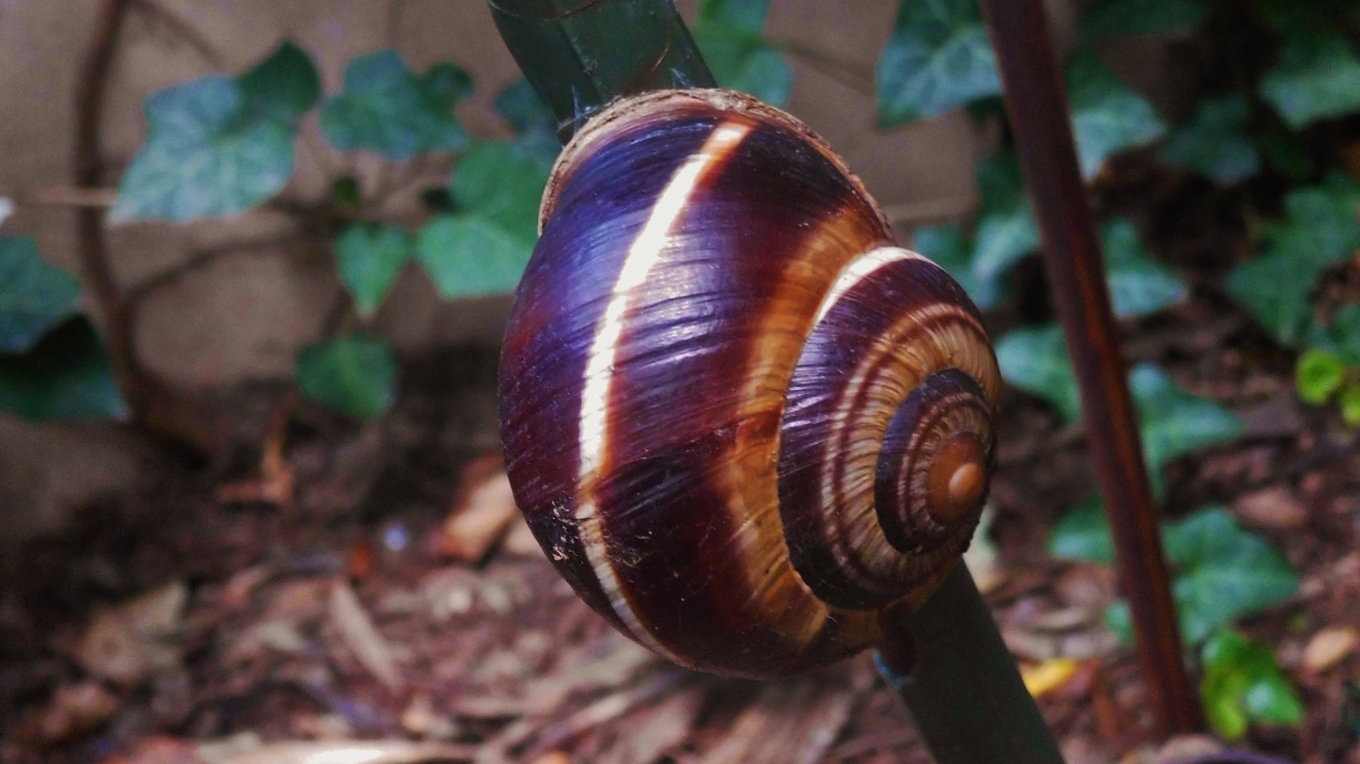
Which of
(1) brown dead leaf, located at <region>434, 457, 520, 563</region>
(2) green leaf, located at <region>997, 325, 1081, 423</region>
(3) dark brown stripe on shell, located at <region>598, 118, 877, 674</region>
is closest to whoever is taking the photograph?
(3) dark brown stripe on shell, located at <region>598, 118, 877, 674</region>

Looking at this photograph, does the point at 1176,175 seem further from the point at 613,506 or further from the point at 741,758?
the point at 613,506

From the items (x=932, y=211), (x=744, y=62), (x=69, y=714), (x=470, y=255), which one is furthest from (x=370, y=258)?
(x=932, y=211)

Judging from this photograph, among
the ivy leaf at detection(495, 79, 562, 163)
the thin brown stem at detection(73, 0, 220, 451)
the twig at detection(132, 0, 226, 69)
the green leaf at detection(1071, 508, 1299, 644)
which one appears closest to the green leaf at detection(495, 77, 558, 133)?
the ivy leaf at detection(495, 79, 562, 163)

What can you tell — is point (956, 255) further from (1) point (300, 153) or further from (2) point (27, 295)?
(2) point (27, 295)

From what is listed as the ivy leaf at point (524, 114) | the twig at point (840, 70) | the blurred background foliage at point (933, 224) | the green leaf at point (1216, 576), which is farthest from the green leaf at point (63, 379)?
the green leaf at point (1216, 576)

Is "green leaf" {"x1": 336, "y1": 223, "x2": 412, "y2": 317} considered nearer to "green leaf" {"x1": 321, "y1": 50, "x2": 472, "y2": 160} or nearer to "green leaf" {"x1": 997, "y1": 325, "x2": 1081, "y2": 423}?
"green leaf" {"x1": 321, "y1": 50, "x2": 472, "y2": 160}

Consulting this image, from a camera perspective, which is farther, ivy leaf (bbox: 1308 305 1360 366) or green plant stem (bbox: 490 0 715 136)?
ivy leaf (bbox: 1308 305 1360 366)
